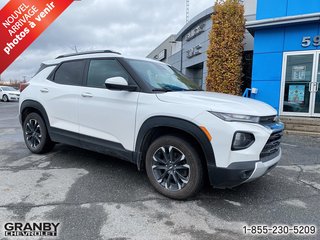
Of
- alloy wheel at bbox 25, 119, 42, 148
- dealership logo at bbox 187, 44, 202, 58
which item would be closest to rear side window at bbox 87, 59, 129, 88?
alloy wheel at bbox 25, 119, 42, 148

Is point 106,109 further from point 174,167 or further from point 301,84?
point 301,84

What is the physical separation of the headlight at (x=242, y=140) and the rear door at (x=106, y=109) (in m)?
1.38

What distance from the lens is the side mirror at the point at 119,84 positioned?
3.47 meters

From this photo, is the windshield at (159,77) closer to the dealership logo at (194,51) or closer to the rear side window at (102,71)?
the rear side window at (102,71)

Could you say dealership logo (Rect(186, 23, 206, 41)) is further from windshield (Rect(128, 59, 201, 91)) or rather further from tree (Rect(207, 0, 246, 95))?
windshield (Rect(128, 59, 201, 91))

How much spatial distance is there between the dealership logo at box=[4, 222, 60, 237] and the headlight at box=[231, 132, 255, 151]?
2.08 m

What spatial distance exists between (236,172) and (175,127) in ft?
2.88

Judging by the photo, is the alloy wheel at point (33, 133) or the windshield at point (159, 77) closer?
the windshield at point (159, 77)

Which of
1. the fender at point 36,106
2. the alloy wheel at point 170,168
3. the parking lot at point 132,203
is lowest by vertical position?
the parking lot at point 132,203

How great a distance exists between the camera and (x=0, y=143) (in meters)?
6.47

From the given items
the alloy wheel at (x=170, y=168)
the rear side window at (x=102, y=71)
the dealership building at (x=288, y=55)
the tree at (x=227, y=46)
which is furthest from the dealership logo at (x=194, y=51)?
the alloy wheel at (x=170, y=168)

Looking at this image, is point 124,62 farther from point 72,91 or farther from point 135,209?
point 135,209

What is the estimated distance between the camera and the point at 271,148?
3.27 meters

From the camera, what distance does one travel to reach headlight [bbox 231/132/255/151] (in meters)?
2.88
